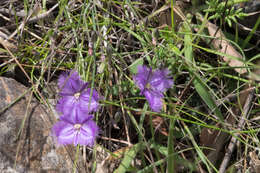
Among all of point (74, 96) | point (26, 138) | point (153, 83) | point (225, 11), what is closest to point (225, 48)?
point (225, 11)

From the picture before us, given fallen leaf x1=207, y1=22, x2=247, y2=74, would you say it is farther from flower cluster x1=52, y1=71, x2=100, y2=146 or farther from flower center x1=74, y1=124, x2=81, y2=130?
flower center x1=74, y1=124, x2=81, y2=130

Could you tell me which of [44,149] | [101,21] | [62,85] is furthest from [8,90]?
[101,21]

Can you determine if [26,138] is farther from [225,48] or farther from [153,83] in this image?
[225,48]

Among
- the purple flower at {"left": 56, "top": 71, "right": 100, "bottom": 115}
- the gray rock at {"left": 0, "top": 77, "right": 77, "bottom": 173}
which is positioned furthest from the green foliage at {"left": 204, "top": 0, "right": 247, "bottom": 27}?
the gray rock at {"left": 0, "top": 77, "right": 77, "bottom": 173}

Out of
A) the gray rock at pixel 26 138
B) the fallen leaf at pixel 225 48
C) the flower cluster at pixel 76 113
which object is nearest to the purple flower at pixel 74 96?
the flower cluster at pixel 76 113

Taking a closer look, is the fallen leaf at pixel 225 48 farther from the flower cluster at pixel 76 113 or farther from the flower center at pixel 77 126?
the flower center at pixel 77 126

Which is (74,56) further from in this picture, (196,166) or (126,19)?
(196,166)

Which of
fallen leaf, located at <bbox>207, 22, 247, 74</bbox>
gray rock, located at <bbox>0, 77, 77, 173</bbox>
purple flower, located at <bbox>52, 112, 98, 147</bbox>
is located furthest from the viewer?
fallen leaf, located at <bbox>207, 22, 247, 74</bbox>
